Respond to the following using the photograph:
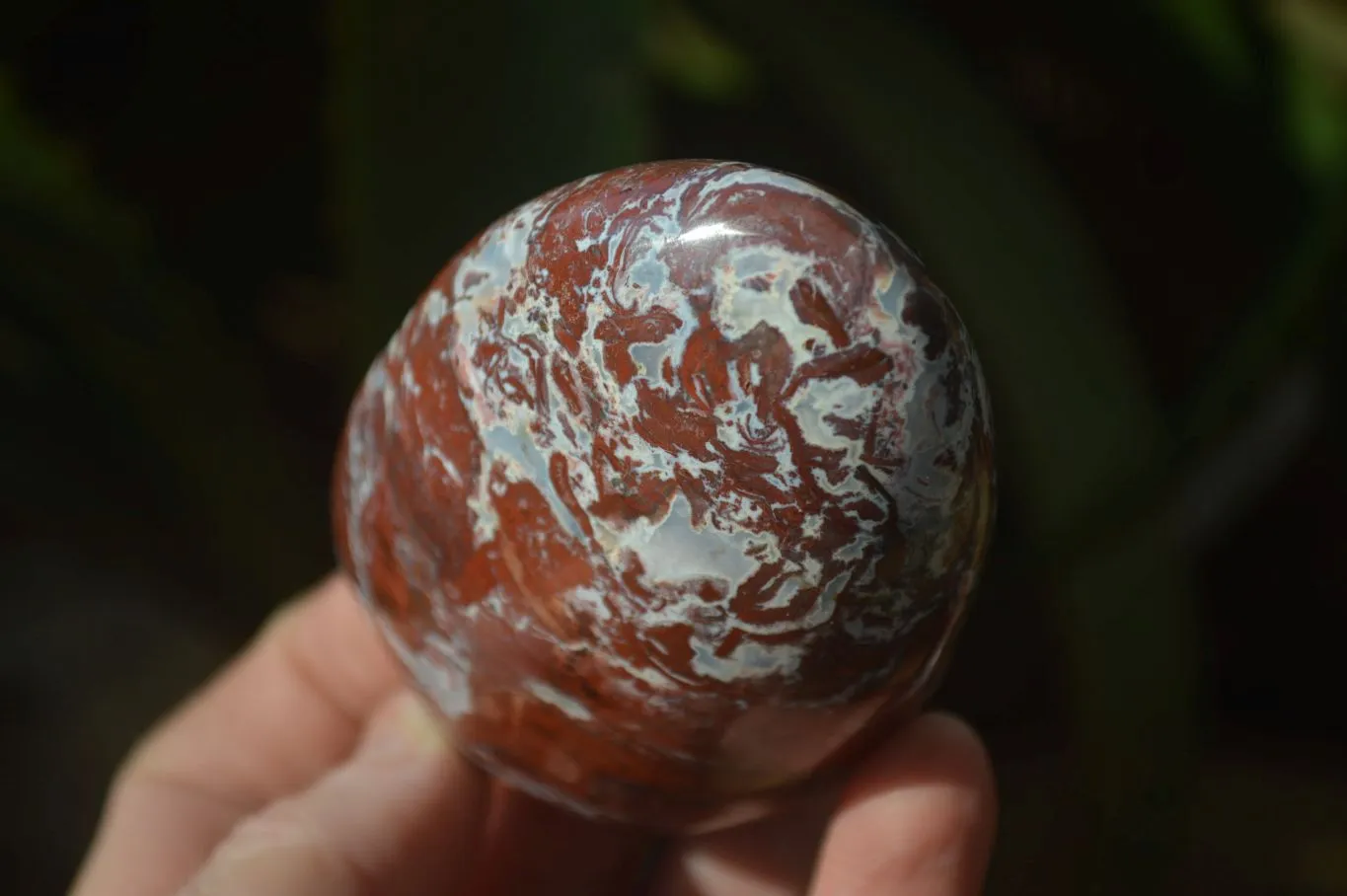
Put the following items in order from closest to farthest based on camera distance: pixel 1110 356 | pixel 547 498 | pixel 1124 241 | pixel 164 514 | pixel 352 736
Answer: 1. pixel 547 498
2. pixel 352 736
3. pixel 1110 356
4. pixel 164 514
5. pixel 1124 241

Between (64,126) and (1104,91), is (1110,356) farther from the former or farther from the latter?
(64,126)

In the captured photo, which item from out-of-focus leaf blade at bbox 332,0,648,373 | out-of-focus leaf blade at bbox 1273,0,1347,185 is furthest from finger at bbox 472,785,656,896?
out-of-focus leaf blade at bbox 1273,0,1347,185

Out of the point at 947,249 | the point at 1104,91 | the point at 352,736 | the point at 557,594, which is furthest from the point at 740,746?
the point at 1104,91

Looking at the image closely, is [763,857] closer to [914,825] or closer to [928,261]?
[914,825]

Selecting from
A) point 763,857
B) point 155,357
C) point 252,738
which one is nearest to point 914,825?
point 763,857

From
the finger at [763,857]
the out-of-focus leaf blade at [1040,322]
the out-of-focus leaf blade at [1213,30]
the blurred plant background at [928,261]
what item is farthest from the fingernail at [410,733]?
the out-of-focus leaf blade at [1213,30]
